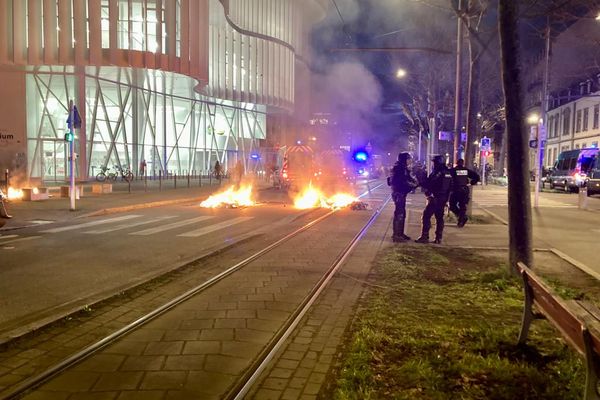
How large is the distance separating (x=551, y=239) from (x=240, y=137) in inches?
1507

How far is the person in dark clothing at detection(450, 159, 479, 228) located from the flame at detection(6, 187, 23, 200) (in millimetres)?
15003

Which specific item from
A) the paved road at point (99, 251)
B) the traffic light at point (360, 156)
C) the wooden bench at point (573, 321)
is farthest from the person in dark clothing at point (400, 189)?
A: the traffic light at point (360, 156)

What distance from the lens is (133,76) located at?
3142 cm

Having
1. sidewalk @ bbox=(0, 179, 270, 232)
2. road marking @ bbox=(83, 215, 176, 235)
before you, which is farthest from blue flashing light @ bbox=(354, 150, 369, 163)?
road marking @ bbox=(83, 215, 176, 235)

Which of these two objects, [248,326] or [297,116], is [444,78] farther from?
[248,326]

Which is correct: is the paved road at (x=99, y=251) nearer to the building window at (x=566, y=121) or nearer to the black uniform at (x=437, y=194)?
the black uniform at (x=437, y=194)

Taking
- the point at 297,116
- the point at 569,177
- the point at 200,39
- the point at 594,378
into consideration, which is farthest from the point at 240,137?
the point at 594,378

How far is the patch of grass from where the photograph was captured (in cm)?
351

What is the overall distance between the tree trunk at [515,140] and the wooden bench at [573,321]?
222 centimetres

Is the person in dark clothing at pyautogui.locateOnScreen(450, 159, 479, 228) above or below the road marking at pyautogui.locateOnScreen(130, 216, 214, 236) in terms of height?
above

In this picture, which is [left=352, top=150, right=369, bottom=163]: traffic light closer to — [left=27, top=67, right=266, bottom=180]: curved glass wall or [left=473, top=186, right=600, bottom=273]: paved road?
[left=27, top=67, right=266, bottom=180]: curved glass wall

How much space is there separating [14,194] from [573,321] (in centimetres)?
2066

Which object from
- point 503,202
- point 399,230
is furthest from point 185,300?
point 503,202

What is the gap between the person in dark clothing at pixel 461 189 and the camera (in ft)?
40.4
